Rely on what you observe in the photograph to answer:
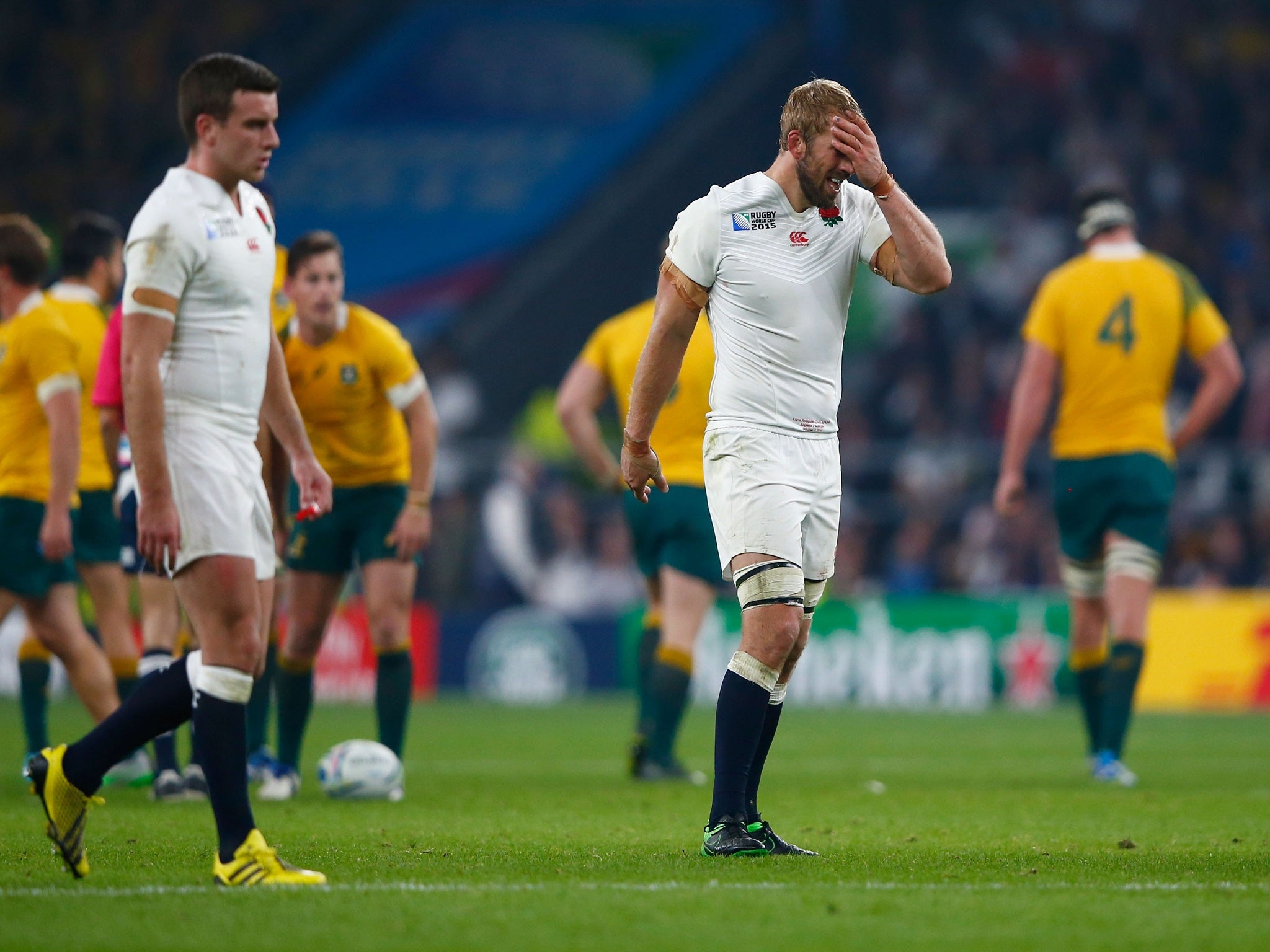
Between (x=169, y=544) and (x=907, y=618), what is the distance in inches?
497

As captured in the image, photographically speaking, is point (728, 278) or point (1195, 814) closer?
point (728, 278)

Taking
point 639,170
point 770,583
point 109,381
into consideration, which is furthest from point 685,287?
point 639,170

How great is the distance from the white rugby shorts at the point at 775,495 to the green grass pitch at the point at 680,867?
1.01 m

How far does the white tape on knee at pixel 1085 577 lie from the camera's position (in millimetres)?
8945

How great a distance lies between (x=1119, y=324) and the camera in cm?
891

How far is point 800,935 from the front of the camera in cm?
405

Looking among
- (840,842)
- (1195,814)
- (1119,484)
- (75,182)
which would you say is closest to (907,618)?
(1119,484)

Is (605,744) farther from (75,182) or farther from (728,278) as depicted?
(75,182)

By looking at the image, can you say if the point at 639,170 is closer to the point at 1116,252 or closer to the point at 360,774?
the point at 1116,252

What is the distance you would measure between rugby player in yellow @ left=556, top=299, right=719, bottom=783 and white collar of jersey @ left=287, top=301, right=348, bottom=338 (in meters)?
1.45

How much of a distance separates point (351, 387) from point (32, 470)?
1.67 meters

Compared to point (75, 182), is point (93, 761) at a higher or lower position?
lower

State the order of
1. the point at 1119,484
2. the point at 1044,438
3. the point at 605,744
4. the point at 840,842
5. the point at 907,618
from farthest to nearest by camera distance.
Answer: the point at 1044,438, the point at 907,618, the point at 605,744, the point at 1119,484, the point at 840,842

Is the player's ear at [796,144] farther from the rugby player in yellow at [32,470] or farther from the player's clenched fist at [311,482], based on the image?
the rugby player in yellow at [32,470]
